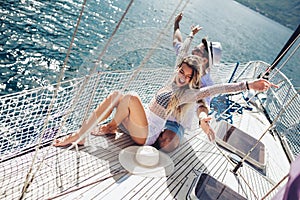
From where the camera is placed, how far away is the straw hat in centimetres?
237

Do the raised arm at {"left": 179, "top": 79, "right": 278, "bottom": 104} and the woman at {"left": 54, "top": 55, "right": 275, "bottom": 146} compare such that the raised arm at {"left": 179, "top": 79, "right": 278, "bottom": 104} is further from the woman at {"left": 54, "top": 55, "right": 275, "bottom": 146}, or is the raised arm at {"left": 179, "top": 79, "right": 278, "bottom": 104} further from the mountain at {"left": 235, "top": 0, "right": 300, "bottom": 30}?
the mountain at {"left": 235, "top": 0, "right": 300, "bottom": 30}

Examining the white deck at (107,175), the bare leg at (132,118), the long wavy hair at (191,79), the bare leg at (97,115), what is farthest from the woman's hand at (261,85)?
the bare leg at (97,115)

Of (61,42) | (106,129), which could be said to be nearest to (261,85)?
(106,129)

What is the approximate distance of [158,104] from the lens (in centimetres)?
244

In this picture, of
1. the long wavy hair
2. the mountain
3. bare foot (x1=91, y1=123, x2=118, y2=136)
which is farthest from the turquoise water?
the mountain

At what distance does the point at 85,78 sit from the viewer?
4.95 feet

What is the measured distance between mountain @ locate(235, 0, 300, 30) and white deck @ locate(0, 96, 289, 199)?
4674 inches

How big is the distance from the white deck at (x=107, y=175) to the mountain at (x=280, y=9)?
390 ft

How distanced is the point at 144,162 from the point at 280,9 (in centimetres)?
13843

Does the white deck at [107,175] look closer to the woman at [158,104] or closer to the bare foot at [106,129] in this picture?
the bare foot at [106,129]

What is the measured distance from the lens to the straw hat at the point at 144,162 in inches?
93.2

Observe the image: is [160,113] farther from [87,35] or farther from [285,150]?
[87,35]

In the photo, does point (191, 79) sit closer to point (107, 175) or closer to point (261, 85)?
point (261, 85)

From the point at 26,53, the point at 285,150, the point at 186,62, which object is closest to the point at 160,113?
the point at 186,62
